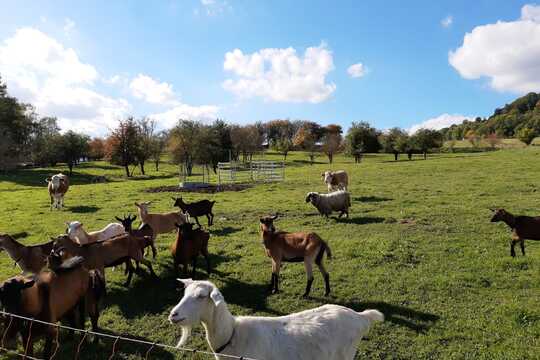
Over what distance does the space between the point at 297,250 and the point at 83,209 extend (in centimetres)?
1617

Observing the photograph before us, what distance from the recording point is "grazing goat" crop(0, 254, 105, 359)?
5.77 m

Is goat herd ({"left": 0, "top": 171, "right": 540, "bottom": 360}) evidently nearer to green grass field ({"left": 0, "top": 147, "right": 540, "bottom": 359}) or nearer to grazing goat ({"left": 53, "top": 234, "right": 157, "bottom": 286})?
grazing goat ({"left": 53, "top": 234, "right": 157, "bottom": 286})

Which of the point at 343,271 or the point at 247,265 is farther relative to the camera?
the point at 247,265

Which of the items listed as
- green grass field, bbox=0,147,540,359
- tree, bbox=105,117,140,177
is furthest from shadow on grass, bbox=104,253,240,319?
tree, bbox=105,117,140,177

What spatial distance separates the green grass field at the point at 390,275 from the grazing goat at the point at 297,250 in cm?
40

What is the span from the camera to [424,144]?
6162 cm

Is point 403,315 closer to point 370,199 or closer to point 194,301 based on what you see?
point 194,301

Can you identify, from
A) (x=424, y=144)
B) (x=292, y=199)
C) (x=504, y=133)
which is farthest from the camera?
(x=504, y=133)

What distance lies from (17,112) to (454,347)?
6622 centimetres

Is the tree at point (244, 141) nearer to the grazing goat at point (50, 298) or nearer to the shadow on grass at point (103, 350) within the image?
the grazing goat at point (50, 298)

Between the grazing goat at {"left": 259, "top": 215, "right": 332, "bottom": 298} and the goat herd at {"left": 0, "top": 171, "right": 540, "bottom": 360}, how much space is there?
0.02 metres

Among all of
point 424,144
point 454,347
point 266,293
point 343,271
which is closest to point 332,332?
point 454,347

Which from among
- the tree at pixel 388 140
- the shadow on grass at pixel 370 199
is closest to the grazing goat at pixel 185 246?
the shadow on grass at pixel 370 199

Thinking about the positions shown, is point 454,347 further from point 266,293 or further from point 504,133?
point 504,133
